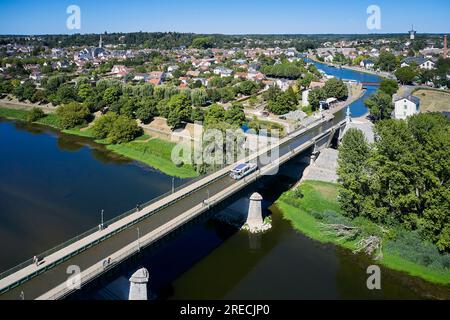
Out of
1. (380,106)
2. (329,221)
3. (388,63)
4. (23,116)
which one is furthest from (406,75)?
(23,116)

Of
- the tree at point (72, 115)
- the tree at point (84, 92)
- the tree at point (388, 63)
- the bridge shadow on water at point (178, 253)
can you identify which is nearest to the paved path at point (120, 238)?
the bridge shadow on water at point (178, 253)

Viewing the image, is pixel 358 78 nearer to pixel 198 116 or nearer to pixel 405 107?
pixel 405 107

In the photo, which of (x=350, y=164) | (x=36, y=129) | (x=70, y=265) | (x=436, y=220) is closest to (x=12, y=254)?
(x=70, y=265)

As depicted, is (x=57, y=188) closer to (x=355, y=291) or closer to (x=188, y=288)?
(x=188, y=288)

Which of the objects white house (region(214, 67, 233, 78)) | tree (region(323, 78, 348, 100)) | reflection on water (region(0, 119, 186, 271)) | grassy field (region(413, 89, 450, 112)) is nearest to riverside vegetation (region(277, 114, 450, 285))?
reflection on water (region(0, 119, 186, 271))

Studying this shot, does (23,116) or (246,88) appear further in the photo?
(246,88)

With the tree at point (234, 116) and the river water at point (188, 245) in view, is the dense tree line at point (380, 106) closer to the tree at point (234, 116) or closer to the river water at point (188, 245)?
the tree at point (234, 116)

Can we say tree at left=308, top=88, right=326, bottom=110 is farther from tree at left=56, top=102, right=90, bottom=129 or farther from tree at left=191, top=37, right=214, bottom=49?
tree at left=191, top=37, right=214, bottom=49
